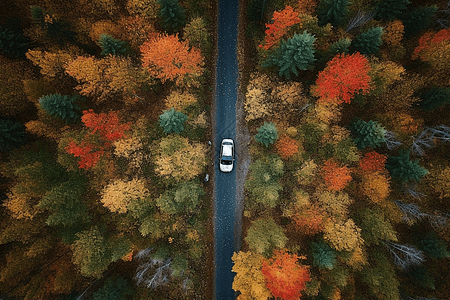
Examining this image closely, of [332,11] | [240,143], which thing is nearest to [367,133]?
[332,11]

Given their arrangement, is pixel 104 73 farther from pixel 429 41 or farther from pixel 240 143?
pixel 429 41

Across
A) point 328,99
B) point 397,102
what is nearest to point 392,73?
point 397,102

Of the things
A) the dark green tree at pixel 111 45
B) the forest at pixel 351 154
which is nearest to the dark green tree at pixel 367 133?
the forest at pixel 351 154

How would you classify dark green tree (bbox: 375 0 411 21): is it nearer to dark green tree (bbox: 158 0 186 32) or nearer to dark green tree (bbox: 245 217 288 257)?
dark green tree (bbox: 158 0 186 32)

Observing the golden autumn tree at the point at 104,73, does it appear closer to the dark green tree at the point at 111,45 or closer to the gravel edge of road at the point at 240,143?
the dark green tree at the point at 111,45

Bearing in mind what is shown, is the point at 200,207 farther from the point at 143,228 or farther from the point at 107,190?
the point at 107,190

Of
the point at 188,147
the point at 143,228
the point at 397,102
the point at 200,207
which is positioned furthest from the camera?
the point at 200,207
